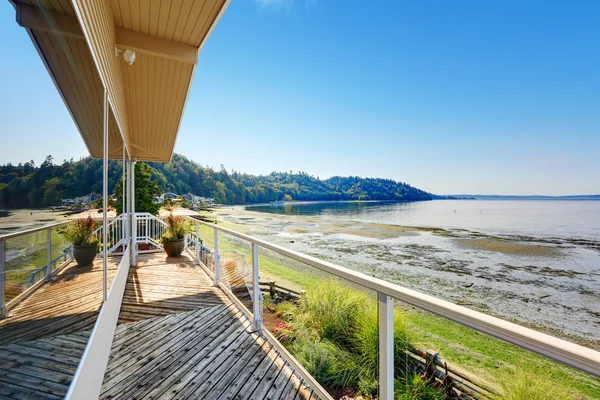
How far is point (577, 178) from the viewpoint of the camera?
162ft

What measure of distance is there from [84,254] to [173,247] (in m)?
4.92

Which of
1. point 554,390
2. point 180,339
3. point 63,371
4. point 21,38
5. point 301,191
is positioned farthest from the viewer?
point 301,191

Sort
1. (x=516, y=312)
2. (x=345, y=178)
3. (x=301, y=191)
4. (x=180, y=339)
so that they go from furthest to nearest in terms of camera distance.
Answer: (x=345, y=178), (x=301, y=191), (x=516, y=312), (x=180, y=339)

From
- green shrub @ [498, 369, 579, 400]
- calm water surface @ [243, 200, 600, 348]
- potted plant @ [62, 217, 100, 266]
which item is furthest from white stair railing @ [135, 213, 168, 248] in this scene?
calm water surface @ [243, 200, 600, 348]

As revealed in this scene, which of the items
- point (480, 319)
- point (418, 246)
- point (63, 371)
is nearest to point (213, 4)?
point (63, 371)

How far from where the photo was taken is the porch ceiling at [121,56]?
4.12 ft

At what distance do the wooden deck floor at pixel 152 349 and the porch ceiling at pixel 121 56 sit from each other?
3.19 ft

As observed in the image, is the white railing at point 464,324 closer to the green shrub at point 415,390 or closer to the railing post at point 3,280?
the green shrub at point 415,390

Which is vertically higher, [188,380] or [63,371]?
[63,371]

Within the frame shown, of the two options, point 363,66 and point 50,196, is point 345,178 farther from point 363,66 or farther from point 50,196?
point 50,196

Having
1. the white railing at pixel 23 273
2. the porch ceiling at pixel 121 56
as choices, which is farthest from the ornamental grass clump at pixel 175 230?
the white railing at pixel 23 273

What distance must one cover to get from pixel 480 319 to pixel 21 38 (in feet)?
5.57

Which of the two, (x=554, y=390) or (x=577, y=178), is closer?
(x=554, y=390)

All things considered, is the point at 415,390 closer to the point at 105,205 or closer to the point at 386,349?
the point at 386,349
